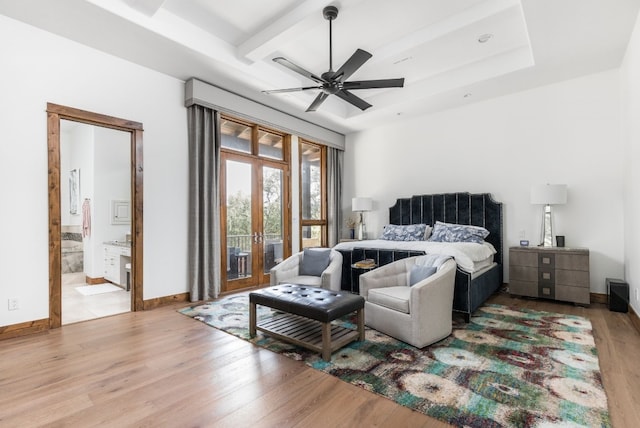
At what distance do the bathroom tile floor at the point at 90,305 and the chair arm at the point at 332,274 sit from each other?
2688mm

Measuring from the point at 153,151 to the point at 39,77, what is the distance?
4.39ft

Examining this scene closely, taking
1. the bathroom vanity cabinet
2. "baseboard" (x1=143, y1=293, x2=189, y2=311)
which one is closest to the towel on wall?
the bathroom vanity cabinet

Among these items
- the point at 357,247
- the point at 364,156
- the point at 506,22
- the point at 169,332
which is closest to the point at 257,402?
the point at 169,332

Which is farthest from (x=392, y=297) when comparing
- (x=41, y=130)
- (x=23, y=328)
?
(x=41, y=130)

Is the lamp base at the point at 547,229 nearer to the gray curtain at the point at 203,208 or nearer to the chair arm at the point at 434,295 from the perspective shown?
the chair arm at the point at 434,295

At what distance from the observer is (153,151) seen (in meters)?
4.32

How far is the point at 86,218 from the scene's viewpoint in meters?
6.12

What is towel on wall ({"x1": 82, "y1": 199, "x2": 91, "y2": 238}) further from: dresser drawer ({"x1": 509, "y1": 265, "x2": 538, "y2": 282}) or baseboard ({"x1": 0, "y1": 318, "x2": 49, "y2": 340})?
dresser drawer ({"x1": 509, "y1": 265, "x2": 538, "y2": 282})

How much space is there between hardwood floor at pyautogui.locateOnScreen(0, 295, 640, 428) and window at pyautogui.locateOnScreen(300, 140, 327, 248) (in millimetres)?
3687

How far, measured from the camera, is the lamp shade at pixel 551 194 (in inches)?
173

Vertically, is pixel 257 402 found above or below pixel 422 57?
below

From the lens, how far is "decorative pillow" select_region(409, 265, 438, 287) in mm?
3283

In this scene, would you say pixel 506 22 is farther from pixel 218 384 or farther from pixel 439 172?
pixel 218 384

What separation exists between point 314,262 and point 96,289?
12.8ft
